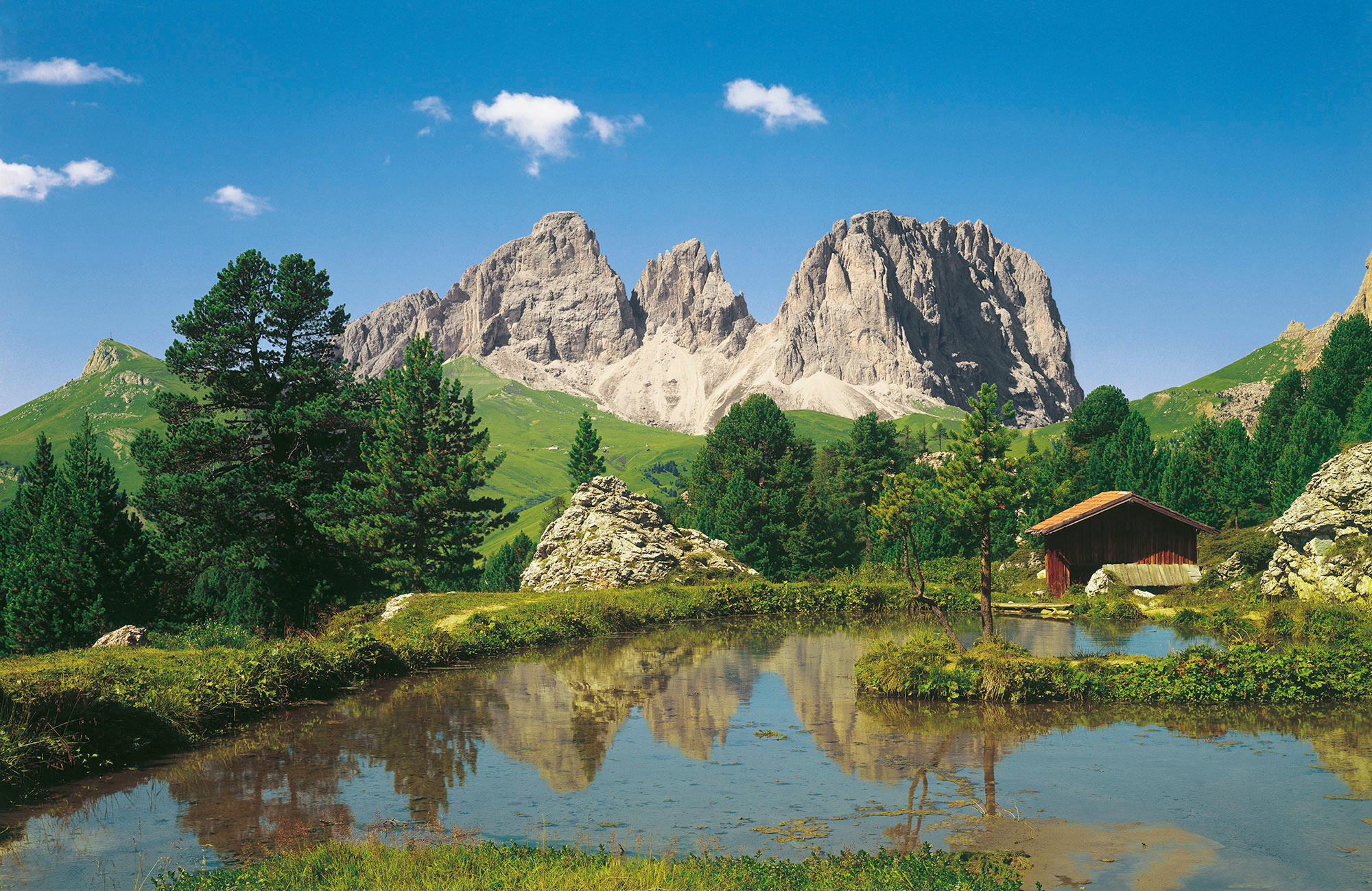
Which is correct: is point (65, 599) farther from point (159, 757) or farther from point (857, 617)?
point (857, 617)

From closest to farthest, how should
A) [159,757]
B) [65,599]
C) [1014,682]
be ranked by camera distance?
[159,757] < [1014,682] < [65,599]

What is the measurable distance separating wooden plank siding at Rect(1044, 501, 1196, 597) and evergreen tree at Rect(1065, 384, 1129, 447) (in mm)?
46421

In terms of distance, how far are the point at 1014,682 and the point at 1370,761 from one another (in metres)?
7.36

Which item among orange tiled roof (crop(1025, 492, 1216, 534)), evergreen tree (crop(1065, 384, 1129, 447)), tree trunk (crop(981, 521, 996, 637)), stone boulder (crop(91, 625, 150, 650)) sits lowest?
stone boulder (crop(91, 625, 150, 650))

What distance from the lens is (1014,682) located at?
22.2m

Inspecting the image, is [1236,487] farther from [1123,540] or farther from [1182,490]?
[1123,540]

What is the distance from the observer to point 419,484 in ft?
144

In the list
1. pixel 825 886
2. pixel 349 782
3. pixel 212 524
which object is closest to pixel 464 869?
pixel 825 886

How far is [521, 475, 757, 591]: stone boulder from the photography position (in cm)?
4784

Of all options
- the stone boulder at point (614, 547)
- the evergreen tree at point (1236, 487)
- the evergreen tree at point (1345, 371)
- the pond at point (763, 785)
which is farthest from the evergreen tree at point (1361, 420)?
the pond at point (763, 785)

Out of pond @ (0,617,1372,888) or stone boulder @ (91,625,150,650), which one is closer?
pond @ (0,617,1372,888)

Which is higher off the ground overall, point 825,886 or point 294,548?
point 294,548

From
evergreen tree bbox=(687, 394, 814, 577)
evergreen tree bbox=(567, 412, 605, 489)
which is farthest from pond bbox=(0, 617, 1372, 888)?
evergreen tree bbox=(567, 412, 605, 489)

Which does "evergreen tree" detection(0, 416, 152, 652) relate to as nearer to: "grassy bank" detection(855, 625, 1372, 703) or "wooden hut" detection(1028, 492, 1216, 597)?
"grassy bank" detection(855, 625, 1372, 703)
